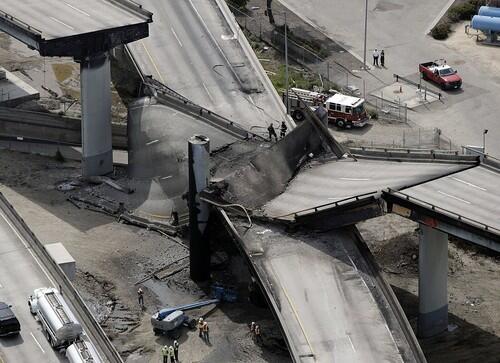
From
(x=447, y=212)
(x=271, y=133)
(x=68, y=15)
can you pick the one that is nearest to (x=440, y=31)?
(x=271, y=133)

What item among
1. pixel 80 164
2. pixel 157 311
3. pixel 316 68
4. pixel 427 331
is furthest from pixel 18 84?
pixel 427 331

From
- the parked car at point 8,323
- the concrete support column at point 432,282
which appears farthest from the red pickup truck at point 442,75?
the parked car at point 8,323

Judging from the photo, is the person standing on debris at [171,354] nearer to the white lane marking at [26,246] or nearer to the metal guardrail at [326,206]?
the white lane marking at [26,246]

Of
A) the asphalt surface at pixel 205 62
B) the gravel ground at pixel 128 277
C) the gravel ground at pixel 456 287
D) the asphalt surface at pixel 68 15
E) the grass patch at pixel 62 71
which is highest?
the asphalt surface at pixel 68 15

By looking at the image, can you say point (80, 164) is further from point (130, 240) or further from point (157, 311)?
point (157, 311)

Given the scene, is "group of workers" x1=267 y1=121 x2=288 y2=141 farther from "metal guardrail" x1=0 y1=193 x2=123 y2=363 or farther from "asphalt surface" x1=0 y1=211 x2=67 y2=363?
"asphalt surface" x1=0 y1=211 x2=67 y2=363
